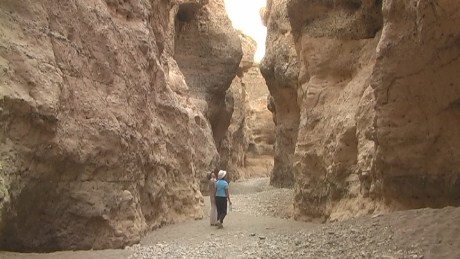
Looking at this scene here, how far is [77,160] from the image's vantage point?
7.51m

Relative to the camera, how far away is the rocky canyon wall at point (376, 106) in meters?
7.54

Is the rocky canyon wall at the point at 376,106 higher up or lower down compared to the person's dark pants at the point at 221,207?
higher up

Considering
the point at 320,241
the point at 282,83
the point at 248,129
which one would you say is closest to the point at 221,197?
the point at 320,241

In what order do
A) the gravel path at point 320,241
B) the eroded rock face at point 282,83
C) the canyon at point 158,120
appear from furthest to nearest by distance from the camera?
the eroded rock face at point 282,83 → the canyon at point 158,120 → the gravel path at point 320,241

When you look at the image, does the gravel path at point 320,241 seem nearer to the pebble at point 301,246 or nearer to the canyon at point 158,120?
the pebble at point 301,246

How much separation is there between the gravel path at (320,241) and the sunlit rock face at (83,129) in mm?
504

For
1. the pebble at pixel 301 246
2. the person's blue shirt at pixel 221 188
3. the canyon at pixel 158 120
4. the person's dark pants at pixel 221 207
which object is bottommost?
the pebble at pixel 301 246

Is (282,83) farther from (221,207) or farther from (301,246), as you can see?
(301,246)

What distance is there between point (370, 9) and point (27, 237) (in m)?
9.00

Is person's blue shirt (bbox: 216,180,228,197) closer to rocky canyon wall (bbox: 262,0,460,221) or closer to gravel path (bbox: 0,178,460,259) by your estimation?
gravel path (bbox: 0,178,460,259)

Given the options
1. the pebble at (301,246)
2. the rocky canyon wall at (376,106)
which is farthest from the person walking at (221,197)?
the rocky canyon wall at (376,106)

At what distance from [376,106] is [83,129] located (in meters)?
4.81

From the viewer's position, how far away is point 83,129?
7789 millimetres

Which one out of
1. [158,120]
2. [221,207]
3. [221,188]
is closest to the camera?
[221,188]
